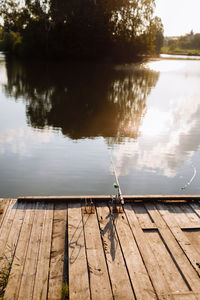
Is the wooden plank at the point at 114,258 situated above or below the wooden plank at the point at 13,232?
below

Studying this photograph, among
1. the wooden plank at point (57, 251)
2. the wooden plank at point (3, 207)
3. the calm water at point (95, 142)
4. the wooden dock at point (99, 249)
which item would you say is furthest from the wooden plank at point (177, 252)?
the wooden plank at point (3, 207)

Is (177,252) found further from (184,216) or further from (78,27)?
(78,27)

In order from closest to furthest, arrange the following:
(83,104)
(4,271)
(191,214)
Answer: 1. (4,271)
2. (191,214)
3. (83,104)

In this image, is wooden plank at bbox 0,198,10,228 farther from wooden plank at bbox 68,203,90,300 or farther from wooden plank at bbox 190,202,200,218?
wooden plank at bbox 190,202,200,218

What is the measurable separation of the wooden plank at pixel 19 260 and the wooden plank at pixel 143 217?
277 centimetres

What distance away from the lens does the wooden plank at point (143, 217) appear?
580 centimetres

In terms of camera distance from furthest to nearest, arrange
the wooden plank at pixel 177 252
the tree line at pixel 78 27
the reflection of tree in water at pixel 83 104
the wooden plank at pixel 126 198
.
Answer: the tree line at pixel 78 27, the reflection of tree in water at pixel 83 104, the wooden plank at pixel 126 198, the wooden plank at pixel 177 252

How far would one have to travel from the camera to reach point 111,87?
1180 inches

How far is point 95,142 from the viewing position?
42.5 ft

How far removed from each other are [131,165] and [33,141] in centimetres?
568

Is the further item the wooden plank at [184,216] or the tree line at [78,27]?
the tree line at [78,27]

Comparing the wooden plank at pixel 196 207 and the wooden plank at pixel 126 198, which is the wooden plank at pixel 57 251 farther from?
the wooden plank at pixel 196 207

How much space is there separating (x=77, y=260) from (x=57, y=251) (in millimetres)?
506

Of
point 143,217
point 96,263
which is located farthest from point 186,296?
point 143,217
